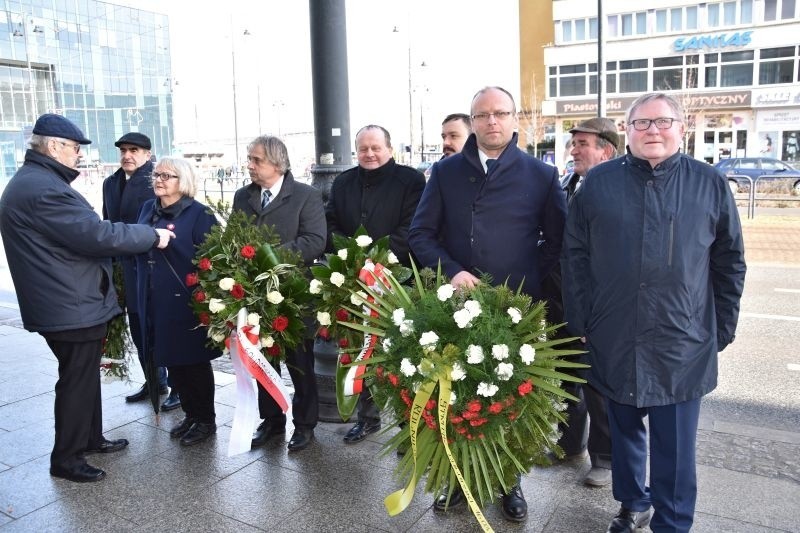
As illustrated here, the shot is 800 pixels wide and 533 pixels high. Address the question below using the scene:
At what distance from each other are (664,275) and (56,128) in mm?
3318

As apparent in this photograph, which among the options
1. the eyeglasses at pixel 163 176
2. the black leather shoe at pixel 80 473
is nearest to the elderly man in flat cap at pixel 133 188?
the eyeglasses at pixel 163 176

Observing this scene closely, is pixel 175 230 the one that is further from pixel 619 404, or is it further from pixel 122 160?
pixel 619 404

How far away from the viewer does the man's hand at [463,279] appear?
3.21 m

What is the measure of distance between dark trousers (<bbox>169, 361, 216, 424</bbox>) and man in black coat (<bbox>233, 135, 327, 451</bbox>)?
0.37m

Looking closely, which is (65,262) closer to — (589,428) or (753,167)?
(589,428)

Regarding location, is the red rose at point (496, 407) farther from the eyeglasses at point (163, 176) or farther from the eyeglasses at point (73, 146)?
the eyeglasses at point (73, 146)

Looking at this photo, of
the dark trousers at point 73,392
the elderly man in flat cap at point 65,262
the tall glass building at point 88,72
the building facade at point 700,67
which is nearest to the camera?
the elderly man in flat cap at point 65,262

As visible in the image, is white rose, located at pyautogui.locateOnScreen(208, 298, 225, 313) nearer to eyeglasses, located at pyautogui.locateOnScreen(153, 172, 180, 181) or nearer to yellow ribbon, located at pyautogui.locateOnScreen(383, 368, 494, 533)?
eyeglasses, located at pyautogui.locateOnScreen(153, 172, 180, 181)

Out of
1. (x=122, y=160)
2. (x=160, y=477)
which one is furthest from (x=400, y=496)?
(x=122, y=160)

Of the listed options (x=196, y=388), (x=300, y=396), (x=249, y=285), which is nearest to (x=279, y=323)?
(x=249, y=285)

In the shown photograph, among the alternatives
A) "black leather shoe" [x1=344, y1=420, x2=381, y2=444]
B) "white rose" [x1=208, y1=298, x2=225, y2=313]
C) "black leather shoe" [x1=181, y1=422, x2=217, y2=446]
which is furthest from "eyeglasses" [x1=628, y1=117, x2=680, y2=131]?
"black leather shoe" [x1=181, y1=422, x2=217, y2=446]

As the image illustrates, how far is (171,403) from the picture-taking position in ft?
16.7

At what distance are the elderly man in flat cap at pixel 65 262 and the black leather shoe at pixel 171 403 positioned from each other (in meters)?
1.00

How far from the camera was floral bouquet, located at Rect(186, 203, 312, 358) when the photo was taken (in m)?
3.87
